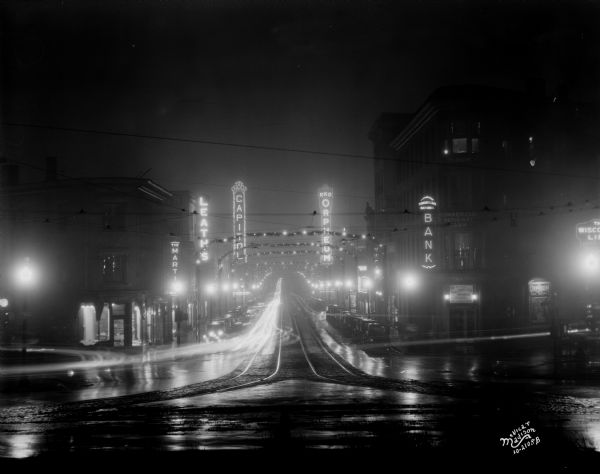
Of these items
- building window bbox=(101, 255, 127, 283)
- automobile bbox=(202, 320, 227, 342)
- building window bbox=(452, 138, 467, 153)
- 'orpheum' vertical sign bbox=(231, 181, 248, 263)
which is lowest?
automobile bbox=(202, 320, 227, 342)

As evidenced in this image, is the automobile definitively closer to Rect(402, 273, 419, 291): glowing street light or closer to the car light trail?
the car light trail

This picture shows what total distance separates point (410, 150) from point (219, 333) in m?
24.0

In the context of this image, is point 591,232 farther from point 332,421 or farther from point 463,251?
point 332,421

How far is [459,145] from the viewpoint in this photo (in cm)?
5478

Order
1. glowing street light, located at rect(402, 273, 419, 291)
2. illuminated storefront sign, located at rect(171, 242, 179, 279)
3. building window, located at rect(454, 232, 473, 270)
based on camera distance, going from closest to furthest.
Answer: building window, located at rect(454, 232, 473, 270) < illuminated storefront sign, located at rect(171, 242, 179, 279) < glowing street light, located at rect(402, 273, 419, 291)

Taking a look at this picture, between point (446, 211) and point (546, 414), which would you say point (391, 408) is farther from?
point (446, 211)

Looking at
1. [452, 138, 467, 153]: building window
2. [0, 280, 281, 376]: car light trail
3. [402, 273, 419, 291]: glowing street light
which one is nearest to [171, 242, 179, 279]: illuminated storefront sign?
[0, 280, 281, 376]: car light trail

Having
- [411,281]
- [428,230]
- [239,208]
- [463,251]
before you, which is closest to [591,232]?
[428,230]

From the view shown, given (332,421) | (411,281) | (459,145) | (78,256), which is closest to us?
(332,421)

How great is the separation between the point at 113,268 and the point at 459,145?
2708 centimetres

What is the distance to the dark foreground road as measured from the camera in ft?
47.2

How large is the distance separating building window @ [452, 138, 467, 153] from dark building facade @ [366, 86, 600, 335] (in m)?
0.07

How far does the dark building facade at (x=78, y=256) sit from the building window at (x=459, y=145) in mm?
23254

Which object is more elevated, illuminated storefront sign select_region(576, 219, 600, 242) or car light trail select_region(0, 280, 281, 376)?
illuminated storefront sign select_region(576, 219, 600, 242)
